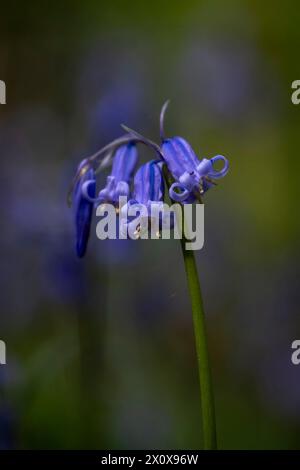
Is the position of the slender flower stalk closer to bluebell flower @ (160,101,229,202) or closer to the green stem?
the green stem

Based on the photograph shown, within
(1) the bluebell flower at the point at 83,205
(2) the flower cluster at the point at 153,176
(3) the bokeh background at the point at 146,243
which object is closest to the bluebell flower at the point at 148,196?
(2) the flower cluster at the point at 153,176

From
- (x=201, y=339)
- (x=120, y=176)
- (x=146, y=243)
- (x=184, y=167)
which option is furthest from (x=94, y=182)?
(x=146, y=243)

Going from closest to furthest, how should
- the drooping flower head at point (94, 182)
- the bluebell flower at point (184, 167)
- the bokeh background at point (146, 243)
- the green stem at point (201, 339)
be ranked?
the green stem at point (201, 339)
the bluebell flower at point (184, 167)
the drooping flower head at point (94, 182)
the bokeh background at point (146, 243)

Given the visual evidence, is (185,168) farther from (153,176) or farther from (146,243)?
(146,243)

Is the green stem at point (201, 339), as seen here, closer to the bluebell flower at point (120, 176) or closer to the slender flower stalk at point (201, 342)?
the slender flower stalk at point (201, 342)

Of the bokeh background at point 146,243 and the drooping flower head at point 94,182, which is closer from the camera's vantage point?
the drooping flower head at point 94,182

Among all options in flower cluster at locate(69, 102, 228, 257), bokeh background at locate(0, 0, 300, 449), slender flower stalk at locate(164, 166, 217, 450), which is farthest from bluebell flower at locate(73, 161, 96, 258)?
bokeh background at locate(0, 0, 300, 449)
